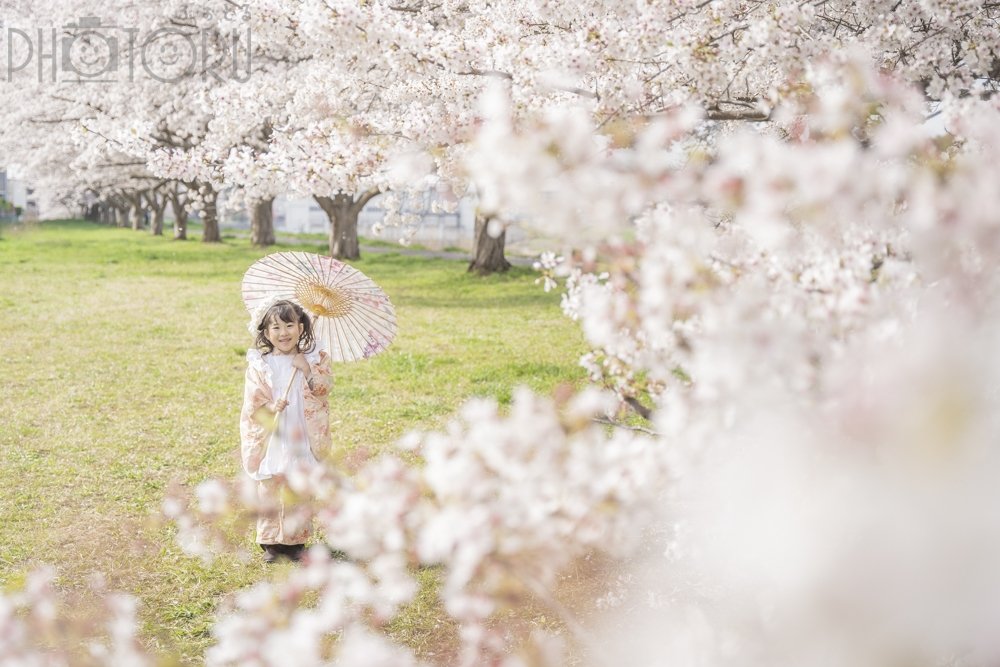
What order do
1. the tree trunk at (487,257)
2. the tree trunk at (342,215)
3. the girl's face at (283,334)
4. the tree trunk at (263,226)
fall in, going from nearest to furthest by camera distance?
the girl's face at (283,334), the tree trunk at (487,257), the tree trunk at (342,215), the tree trunk at (263,226)

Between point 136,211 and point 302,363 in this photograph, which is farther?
point 136,211

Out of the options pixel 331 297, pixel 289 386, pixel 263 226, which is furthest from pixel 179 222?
pixel 289 386

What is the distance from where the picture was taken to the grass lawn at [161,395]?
16.1ft

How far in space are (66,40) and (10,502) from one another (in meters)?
18.2

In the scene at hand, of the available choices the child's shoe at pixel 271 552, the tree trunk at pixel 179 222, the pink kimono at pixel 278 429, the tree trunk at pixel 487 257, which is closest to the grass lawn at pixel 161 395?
the child's shoe at pixel 271 552

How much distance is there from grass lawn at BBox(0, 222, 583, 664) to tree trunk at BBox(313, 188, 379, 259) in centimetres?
285

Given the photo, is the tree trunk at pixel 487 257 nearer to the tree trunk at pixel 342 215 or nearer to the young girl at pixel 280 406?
the tree trunk at pixel 342 215

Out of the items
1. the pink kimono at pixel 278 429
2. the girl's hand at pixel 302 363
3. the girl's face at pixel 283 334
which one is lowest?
the pink kimono at pixel 278 429

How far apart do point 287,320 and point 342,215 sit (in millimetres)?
16041

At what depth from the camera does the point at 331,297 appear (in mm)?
5270

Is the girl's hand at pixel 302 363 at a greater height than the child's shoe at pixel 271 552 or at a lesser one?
greater

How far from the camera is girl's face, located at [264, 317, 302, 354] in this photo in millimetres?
5055

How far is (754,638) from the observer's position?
1.86 meters

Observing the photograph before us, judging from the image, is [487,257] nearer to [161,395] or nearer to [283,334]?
[161,395]
